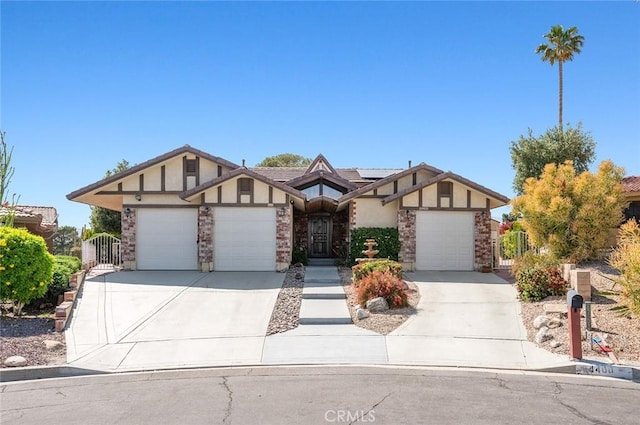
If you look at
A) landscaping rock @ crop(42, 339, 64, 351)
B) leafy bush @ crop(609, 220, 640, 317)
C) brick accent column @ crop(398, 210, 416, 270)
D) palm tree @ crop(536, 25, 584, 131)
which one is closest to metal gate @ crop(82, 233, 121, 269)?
landscaping rock @ crop(42, 339, 64, 351)

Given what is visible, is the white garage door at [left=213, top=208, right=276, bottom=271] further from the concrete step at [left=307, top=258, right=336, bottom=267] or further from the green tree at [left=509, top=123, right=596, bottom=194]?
the green tree at [left=509, top=123, right=596, bottom=194]

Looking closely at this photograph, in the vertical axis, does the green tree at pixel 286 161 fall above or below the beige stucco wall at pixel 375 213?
above

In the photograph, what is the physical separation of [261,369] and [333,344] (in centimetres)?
189

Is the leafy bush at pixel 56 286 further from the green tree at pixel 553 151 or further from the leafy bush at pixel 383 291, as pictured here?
the green tree at pixel 553 151

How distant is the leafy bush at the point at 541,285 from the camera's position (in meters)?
12.6

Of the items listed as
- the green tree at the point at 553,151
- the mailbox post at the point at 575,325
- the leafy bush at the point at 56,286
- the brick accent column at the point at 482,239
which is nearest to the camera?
the mailbox post at the point at 575,325

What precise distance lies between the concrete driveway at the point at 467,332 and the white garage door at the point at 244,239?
6443 millimetres

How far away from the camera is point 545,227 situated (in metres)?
15.8

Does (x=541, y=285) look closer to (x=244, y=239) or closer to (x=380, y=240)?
(x=380, y=240)

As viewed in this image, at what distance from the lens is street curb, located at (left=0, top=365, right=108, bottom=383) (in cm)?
815

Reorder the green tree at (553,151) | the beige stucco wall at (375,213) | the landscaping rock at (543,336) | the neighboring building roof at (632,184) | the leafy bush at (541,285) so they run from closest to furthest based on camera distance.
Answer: the landscaping rock at (543,336), the leafy bush at (541,285), the beige stucco wall at (375,213), the neighboring building roof at (632,184), the green tree at (553,151)

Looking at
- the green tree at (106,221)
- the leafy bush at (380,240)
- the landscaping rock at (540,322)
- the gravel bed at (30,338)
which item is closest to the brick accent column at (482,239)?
the leafy bush at (380,240)

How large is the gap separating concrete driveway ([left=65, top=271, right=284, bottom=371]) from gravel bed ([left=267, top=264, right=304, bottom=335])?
0.22m

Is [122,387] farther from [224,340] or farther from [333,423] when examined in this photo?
[333,423]
